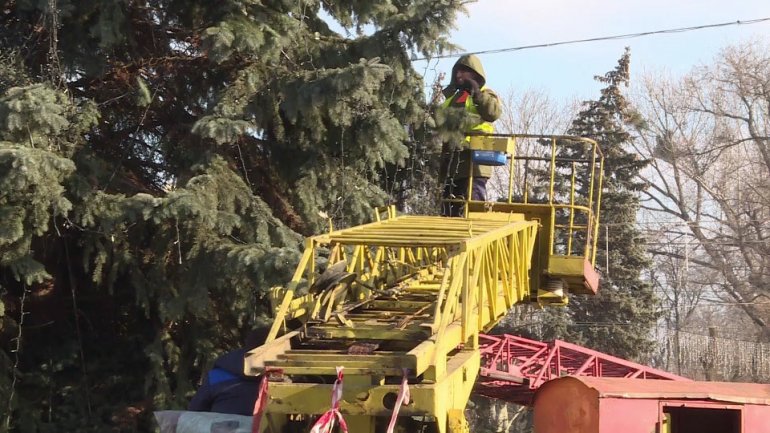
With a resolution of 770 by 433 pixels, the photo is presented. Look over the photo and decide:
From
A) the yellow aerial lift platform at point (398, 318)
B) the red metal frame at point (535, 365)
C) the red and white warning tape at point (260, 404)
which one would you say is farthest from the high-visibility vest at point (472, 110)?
the red and white warning tape at point (260, 404)

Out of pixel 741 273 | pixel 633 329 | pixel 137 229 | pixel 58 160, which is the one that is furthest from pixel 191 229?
pixel 741 273

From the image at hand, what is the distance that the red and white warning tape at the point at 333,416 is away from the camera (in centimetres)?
557

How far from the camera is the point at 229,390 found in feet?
22.4

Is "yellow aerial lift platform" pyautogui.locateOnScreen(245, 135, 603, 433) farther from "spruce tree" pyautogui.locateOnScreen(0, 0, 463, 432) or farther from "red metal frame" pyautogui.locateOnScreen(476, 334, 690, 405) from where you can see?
"red metal frame" pyautogui.locateOnScreen(476, 334, 690, 405)

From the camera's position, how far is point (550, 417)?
10.7 metres

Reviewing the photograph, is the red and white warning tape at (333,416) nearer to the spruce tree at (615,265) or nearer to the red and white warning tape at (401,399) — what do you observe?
the red and white warning tape at (401,399)

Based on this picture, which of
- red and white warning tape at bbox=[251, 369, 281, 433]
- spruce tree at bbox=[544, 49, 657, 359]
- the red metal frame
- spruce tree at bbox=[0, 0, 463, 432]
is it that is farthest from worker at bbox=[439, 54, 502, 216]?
spruce tree at bbox=[544, 49, 657, 359]

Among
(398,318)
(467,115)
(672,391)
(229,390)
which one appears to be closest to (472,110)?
(467,115)

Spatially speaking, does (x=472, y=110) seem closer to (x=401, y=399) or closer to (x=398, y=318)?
(x=398, y=318)

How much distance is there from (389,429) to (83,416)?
6927 mm

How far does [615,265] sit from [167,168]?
792 inches

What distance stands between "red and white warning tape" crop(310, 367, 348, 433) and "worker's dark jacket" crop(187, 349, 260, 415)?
3.52 feet

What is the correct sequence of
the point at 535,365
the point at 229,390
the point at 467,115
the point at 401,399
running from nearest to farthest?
the point at 401,399, the point at 229,390, the point at 467,115, the point at 535,365

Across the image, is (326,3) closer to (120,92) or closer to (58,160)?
(120,92)
